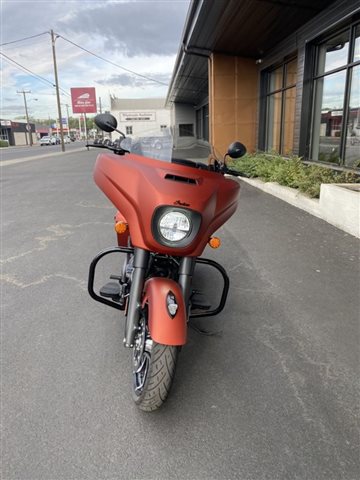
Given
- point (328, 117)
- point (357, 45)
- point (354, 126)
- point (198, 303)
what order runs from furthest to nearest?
point (328, 117) → point (354, 126) → point (357, 45) → point (198, 303)

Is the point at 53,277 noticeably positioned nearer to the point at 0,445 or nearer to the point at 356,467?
the point at 0,445

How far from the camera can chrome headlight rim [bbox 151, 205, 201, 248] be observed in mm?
2074

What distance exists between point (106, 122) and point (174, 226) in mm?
983

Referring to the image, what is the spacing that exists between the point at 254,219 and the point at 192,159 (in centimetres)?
431

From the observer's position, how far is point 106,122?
2562 mm

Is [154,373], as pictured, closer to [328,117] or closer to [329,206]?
[329,206]

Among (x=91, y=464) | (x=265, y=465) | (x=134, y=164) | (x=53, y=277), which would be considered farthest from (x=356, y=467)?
(x=53, y=277)

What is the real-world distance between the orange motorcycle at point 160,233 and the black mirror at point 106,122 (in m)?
0.22

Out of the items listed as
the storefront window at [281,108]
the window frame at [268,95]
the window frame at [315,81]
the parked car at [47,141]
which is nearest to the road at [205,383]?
the window frame at [315,81]

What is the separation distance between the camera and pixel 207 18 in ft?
30.0

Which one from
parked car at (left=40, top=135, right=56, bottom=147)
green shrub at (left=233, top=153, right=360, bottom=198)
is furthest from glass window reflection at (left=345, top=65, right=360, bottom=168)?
parked car at (left=40, top=135, right=56, bottom=147)

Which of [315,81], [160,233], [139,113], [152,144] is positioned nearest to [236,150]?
[152,144]

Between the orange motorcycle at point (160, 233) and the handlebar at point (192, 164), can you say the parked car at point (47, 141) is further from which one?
the orange motorcycle at point (160, 233)

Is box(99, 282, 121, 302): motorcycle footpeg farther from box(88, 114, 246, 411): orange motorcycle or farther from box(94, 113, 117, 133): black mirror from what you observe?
box(94, 113, 117, 133): black mirror
